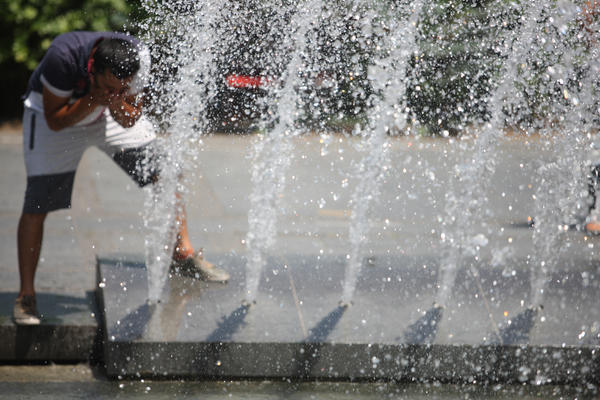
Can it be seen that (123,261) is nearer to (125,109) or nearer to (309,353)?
(125,109)

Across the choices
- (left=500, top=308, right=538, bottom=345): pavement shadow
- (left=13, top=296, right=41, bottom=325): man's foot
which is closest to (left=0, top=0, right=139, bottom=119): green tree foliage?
(left=13, top=296, right=41, bottom=325): man's foot

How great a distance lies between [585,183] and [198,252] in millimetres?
2201

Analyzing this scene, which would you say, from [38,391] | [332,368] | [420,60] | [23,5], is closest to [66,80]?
[38,391]

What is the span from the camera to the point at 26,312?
11.6 ft

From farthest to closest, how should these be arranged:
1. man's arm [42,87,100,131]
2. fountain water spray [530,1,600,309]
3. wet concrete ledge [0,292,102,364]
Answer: fountain water spray [530,1,600,309] < man's arm [42,87,100,131] < wet concrete ledge [0,292,102,364]

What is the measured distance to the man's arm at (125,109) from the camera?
3.72m

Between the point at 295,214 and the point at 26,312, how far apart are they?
2938 mm

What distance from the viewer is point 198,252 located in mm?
4008

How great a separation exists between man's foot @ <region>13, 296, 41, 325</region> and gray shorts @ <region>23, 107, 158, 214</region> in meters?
0.41

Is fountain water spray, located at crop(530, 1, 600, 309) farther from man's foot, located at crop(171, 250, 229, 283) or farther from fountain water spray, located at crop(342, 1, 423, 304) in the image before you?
man's foot, located at crop(171, 250, 229, 283)

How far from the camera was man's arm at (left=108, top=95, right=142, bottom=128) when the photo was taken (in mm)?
3721

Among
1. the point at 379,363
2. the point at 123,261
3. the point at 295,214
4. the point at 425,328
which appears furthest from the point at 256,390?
the point at 295,214

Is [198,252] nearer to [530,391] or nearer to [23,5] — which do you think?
[530,391]

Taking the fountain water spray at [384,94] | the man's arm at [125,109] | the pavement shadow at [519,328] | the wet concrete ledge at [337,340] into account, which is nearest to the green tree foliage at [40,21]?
the fountain water spray at [384,94]
